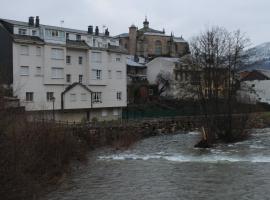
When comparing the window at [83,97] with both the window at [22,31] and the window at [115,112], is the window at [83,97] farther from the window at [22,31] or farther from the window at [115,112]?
A: the window at [22,31]

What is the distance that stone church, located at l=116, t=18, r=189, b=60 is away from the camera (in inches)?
5027

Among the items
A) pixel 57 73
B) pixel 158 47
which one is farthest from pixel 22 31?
pixel 158 47

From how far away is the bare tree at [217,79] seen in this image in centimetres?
4800

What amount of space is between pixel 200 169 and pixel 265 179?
15.5 feet

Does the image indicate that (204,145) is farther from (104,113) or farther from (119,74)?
(119,74)

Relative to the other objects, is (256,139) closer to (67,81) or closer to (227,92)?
(227,92)

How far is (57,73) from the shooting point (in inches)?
2495

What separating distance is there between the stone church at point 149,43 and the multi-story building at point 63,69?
5352 cm

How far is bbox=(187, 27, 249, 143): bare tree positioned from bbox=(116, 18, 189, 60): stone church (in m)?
71.3

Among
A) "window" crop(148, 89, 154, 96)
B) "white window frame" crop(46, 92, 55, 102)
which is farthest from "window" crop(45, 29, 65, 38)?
"window" crop(148, 89, 154, 96)

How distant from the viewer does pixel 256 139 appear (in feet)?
158

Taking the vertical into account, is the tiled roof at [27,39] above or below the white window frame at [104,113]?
above

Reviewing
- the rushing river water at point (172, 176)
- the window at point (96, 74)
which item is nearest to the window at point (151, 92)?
the window at point (96, 74)

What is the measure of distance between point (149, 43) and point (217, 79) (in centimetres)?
7908
